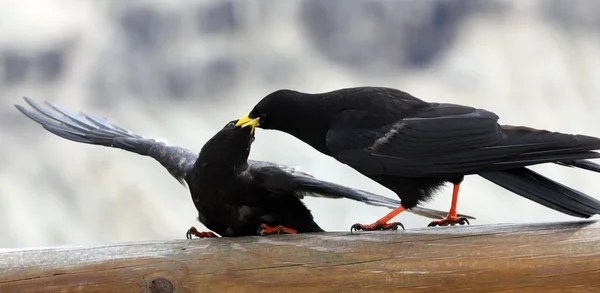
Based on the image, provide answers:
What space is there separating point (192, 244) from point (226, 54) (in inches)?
A: 51.2

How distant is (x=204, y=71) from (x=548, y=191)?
151cm

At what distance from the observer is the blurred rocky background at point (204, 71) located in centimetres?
242

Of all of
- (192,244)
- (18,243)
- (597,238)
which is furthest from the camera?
(18,243)

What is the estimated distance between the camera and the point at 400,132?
1331mm

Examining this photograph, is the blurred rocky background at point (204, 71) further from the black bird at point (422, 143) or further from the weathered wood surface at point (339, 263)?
the weathered wood surface at point (339, 263)

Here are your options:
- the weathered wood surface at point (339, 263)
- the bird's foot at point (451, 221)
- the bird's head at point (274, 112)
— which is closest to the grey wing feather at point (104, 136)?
the bird's head at point (274, 112)

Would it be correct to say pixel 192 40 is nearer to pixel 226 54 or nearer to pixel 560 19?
pixel 226 54

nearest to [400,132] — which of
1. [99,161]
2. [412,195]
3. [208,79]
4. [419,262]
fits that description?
[412,195]

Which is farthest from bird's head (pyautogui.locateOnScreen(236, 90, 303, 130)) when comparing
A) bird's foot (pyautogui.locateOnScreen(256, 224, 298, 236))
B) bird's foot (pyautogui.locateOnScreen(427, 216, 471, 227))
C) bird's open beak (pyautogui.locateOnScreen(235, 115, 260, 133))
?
bird's foot (pyautogui.locateOnScreen(427, 216, 471, 227))

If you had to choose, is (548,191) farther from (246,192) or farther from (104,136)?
(104,136)

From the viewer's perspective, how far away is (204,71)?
2.53m

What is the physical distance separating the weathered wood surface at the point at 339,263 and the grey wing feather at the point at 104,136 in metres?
0.33

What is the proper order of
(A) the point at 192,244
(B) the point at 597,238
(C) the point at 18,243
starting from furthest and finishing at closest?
(C) the point at 18,243, (A) the point at 192,244, (B) the point at 597,238

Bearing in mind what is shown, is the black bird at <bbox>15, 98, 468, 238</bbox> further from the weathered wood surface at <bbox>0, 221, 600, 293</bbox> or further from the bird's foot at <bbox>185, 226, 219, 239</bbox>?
the weathered wood surface at <bbox>0, 221, 600, 293</bbox>
